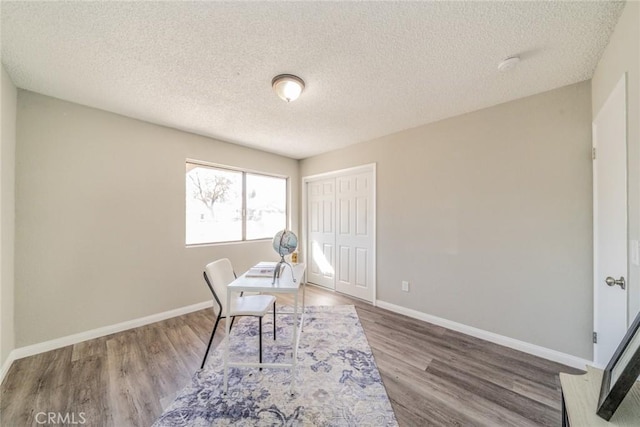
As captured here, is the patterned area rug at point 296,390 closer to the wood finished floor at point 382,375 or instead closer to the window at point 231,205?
the wood finished floor at point 382,375

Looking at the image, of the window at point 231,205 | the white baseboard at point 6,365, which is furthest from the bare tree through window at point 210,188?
the white baseboard at point 6,365

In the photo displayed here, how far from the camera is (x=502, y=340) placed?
87.4 inches

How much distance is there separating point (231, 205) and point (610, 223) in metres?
4.00

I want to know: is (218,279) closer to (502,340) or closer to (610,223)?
(502,340)

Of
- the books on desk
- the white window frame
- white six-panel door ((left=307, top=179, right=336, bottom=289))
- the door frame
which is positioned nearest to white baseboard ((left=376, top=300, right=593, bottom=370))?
the door frame

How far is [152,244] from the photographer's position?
2.73 metres

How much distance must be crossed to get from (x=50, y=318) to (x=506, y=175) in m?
4.61

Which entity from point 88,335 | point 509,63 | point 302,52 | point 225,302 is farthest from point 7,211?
point 509,63

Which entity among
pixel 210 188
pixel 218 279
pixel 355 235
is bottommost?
pixel 218 279

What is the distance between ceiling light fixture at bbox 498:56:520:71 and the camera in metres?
1.58

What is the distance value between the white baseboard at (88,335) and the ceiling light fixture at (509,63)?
4.03 meters

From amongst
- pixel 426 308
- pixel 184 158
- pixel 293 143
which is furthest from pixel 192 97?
pixel 426 308

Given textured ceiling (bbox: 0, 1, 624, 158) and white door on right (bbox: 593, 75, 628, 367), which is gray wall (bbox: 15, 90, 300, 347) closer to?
textured ceiling (bbox: 0, 1, 624, 158)

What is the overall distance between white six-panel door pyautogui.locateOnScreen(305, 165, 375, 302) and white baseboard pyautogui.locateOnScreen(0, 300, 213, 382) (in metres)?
2.01
